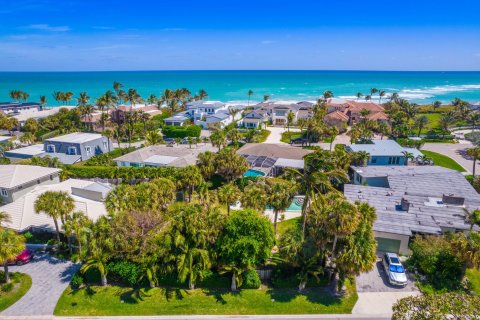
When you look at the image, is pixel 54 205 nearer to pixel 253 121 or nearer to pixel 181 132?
pixel 181 132

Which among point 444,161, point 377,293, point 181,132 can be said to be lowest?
point 377,293

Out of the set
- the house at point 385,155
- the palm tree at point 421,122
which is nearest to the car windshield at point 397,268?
the house at point 385,155

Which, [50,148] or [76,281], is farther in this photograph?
[50,148]

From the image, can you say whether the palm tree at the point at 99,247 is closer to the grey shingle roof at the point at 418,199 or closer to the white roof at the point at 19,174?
the white roof at the point at 19,174

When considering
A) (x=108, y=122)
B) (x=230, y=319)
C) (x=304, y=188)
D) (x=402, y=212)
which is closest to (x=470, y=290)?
(x=402, y=212)

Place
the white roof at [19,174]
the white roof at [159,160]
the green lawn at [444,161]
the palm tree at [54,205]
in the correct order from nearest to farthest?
the palm tree at [54,205], the white roof at [19,174], the white roof at [159,160], the green lawn at [444,161]

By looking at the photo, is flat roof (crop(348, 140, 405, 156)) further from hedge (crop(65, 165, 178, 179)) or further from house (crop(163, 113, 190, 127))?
house (crop(163, 113, 190, 127))

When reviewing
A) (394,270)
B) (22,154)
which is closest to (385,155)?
(394,270)

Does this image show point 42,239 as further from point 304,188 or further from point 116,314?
point 304,188
